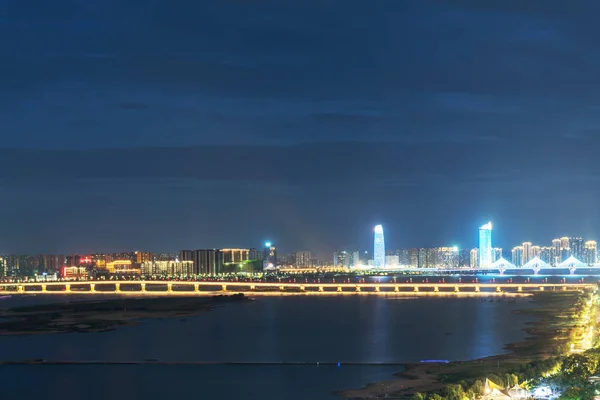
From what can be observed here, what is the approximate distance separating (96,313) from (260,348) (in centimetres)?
2311

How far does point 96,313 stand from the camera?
185ft

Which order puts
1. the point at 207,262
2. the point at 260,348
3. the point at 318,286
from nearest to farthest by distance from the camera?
the point at 260,348
the point at 318,286
the point at 207,262

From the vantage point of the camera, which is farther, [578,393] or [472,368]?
[472,368]

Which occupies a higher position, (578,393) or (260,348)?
(578,393)

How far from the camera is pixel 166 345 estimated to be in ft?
126

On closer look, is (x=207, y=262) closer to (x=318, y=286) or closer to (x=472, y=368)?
(x=318, y=286)

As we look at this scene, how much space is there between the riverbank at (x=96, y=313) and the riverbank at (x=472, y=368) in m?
21.9

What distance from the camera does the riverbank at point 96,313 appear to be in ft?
154

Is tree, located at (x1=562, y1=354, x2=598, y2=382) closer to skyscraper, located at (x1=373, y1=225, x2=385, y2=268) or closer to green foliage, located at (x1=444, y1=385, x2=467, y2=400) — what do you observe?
green foliage, located at (x1=444, y1=385, x2=467, y2=400)

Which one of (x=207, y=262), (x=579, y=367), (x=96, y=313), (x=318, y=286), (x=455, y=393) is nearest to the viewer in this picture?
(x=455, y=393)

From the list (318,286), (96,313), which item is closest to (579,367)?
(96,313)

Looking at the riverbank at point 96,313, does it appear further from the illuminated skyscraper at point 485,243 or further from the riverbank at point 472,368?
the illuminated skyscraper at point 485,243

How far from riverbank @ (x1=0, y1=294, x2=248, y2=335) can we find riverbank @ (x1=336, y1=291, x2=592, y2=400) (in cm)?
2192

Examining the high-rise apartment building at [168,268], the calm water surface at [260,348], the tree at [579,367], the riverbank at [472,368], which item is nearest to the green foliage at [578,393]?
the tree at [579,367]
